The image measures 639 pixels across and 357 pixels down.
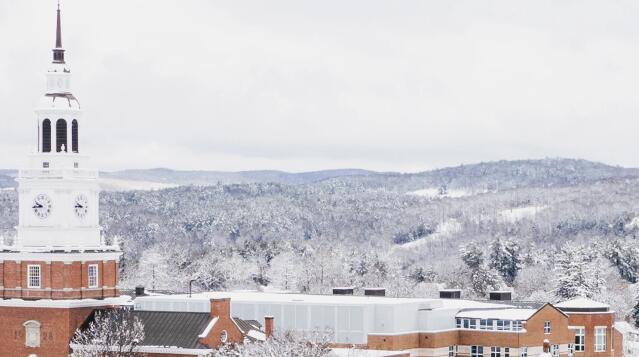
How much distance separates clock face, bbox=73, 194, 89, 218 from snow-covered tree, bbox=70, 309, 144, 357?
6.39 metres

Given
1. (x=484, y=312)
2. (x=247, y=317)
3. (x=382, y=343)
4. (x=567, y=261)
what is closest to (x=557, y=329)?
(x=484, y=312)

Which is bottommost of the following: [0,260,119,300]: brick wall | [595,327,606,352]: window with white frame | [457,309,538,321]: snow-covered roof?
[595,327,606,352]: window with white frame

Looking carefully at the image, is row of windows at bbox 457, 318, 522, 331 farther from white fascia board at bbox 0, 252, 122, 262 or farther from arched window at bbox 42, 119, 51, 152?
arched window at bbox 42, 119, 51, 152

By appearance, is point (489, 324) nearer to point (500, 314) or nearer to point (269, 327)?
point (500, 314)

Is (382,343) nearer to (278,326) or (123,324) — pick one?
(278,326)

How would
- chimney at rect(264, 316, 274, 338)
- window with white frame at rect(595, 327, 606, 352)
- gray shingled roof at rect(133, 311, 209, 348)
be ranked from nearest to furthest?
gray shingled roof at rect(133, 311, 209, 348), chimney at rect(264, 316, 274, 338), window with white frame at rect(595, 327, 606, 352)

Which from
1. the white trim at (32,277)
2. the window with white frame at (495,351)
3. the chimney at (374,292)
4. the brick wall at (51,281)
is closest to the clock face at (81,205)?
the brick wall at (51,281)

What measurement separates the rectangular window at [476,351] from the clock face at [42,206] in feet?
118

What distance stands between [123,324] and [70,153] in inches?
443

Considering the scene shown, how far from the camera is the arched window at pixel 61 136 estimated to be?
98.2 meters

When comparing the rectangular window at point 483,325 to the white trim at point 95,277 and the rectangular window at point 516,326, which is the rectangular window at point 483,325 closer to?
the rectangular window at point 516,326

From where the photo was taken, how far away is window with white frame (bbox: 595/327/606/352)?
5020 inches

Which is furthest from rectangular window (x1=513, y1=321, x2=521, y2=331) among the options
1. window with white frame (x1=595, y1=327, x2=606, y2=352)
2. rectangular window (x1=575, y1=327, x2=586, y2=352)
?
window with white frame (x1=595, y1=327, x2=606, y2=352)

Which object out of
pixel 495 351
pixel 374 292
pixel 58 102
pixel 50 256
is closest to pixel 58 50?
pixel 58 102
